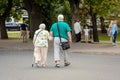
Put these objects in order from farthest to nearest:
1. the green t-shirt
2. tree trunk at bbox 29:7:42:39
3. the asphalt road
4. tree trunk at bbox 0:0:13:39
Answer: tree trunk at bbox 0:0:13:39
tree trunk at bbox 29:7:42:39
the green t-shirt
the asphalt road

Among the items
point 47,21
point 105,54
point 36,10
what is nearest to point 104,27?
point 47,21

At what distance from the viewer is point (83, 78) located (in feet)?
46.9

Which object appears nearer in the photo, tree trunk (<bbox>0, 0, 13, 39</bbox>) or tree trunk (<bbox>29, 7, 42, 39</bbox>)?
tree trunk (<bbox>29, 7, 42, 39</bbox>)

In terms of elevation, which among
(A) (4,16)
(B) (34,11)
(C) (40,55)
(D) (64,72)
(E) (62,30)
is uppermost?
(B) (34,11)

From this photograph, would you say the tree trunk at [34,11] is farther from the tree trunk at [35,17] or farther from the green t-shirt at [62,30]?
the green t-shirt at [62,30]

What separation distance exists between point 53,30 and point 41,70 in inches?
Answer: 76.3

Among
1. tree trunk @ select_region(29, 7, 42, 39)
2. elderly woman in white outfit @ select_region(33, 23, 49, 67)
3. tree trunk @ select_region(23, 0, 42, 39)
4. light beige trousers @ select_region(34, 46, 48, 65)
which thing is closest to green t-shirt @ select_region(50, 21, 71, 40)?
elderly woman in white outfit @ select_region(33, 23, 49, 67)

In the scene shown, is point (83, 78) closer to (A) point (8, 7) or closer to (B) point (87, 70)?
(B) point (87, 70)

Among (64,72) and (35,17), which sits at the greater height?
(35,17)

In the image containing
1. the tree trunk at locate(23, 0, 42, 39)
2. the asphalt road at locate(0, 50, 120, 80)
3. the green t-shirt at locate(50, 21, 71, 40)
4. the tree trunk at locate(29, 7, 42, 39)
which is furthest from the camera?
the tree trunk at locate(29, 7, 42, 39)

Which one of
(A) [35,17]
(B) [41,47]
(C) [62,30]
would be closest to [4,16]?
Answer: (A) [35,17]

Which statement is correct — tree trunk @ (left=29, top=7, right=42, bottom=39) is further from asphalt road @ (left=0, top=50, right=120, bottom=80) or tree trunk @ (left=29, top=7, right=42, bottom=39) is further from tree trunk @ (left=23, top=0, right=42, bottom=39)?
asphalt road @ (left=0, top=50, right=120, bottom=80)

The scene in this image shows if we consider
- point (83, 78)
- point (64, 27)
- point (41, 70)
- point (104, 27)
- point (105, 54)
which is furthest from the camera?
point (104, 27)

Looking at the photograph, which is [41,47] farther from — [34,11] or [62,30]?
[34,11]
